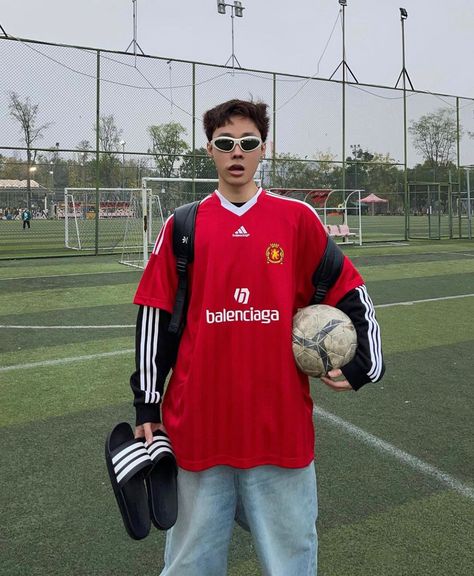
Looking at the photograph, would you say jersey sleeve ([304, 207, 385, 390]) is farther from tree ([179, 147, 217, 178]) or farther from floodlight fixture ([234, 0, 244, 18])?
floodlight fixture ([234, 0, 244, 18])

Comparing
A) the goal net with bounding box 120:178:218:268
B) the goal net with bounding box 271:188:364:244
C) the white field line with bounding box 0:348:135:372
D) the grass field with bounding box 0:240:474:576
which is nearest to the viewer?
the grass field with bounding box 0:240:474:576

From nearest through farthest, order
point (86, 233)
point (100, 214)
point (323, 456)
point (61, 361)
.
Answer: point (323, 456), point (61, 361), point (100, 214), point (86, 233)

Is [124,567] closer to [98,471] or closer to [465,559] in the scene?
[98,471]

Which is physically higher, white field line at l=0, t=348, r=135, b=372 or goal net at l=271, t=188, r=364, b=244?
goal net at l=271, t=188, r=364, b=244

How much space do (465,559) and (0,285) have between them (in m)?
11.0

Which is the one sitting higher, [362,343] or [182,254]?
[182,254]

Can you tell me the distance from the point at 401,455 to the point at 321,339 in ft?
7.72

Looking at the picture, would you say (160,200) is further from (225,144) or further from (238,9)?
(225,144)

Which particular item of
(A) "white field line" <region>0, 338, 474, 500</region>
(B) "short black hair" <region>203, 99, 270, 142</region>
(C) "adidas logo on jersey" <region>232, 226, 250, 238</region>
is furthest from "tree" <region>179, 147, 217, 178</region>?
(C) "adidas logo on jersey" <region>232, 226, 250, 238</region>

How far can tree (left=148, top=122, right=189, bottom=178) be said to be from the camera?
19.3m

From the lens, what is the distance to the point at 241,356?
1923 mm

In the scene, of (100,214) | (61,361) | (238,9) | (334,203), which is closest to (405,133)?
(334,203)

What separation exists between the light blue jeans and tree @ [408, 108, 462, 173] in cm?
2432

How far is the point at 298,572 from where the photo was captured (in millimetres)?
1917
